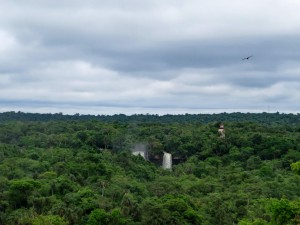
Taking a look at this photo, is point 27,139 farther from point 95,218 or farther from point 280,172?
point 95,218

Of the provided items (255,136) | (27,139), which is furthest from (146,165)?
(27,139)

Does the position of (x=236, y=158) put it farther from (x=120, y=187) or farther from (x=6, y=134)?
(x=6, y=134)

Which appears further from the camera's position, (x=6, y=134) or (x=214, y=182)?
(x=6, y=134)

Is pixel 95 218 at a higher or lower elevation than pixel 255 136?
lower

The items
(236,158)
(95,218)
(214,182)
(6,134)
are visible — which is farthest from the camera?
(6,134)

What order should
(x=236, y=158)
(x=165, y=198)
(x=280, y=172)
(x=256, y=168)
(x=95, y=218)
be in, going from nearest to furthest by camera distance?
(x=95, y=218) < (x=165, y=198) < (x=280, y=172) < (x=256, y=168) < (x=236, y=158)

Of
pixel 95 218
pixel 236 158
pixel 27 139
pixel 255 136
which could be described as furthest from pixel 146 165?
pixel 95 218
